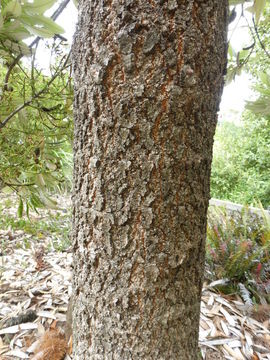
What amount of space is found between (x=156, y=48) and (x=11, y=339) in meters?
1.25

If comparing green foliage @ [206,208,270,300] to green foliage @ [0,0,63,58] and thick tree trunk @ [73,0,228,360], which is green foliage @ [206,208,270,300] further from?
green foliage @ [0,0,63,58]

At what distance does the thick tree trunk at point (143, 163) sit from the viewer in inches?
17.3

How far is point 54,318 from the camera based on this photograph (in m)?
1.20

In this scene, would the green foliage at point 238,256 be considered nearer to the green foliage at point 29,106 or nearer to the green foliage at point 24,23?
the green foliage at point 29,106

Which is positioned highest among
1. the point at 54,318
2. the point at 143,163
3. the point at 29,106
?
the point at 29,106

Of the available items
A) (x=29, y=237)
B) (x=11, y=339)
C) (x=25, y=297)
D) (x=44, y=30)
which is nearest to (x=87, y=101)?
(x=44, y=30)

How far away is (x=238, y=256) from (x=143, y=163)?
1544 mm

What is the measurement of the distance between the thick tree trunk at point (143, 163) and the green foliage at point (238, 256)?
4.48 ft

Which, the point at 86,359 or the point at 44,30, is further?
the point at 44,30

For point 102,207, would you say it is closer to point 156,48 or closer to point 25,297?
point 156,48

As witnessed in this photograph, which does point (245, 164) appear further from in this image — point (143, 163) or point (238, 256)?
point (143, 163)

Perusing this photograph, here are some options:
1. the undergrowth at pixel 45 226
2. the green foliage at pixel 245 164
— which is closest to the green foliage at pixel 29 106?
the undergrowth at pixel 45 226

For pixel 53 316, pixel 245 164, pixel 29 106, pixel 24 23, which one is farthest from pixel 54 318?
pixel 245 164

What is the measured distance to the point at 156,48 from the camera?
44cm
